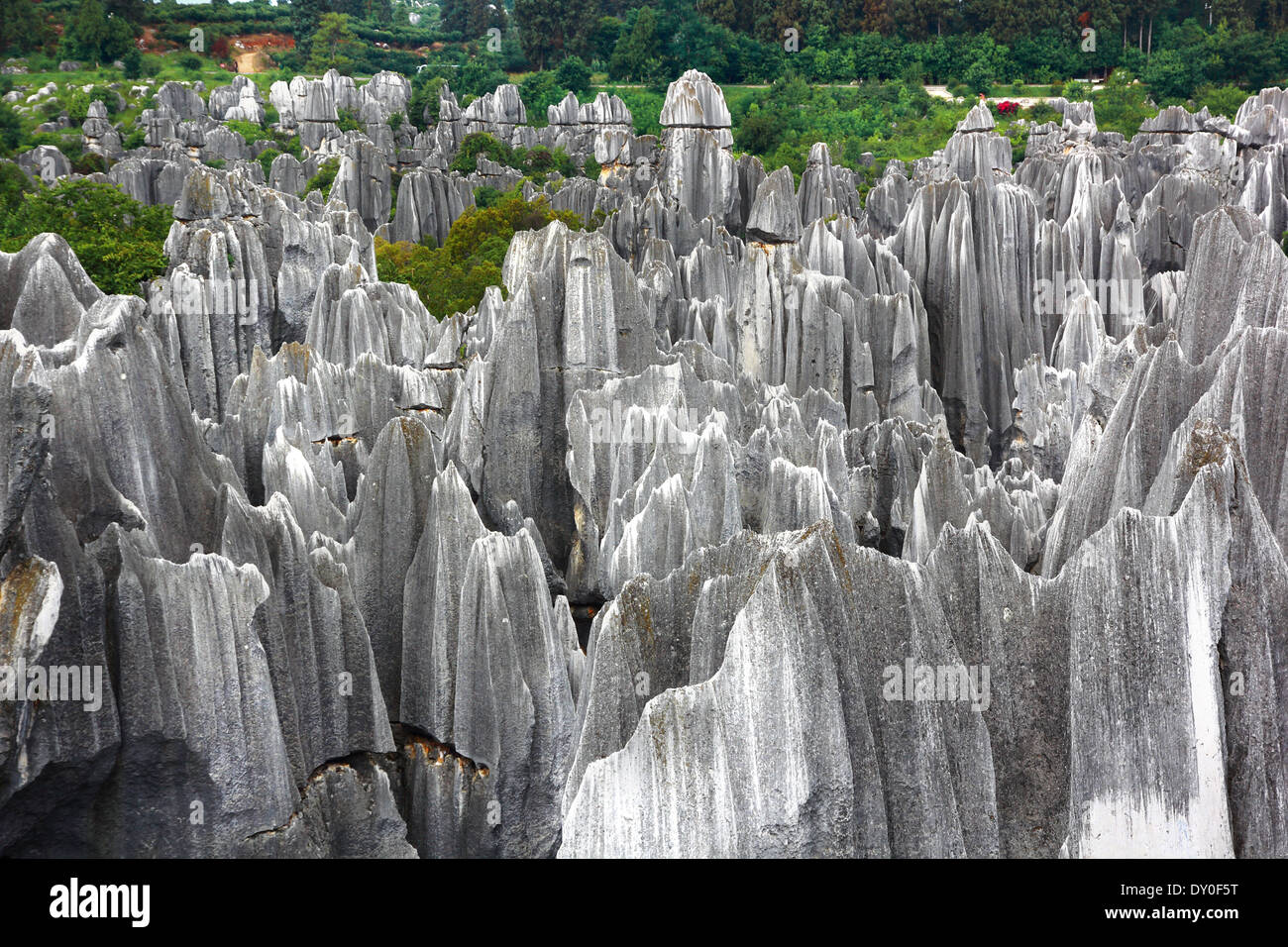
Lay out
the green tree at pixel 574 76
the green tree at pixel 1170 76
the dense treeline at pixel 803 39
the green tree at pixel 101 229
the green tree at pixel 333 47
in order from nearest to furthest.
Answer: the green tree at pixel 101 229
the green tree at pixel 1170 76
the dense treeline at pixel 803 39
the green tree at pixel 574 76
the green tree at pixel 333 47

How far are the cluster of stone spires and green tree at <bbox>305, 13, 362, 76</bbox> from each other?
69895 millimetres

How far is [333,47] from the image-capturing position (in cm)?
9488

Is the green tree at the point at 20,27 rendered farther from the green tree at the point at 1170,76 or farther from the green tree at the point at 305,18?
the green tree at the point at 1170,76

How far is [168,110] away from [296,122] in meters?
7.56

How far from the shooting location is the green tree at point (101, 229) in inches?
1192

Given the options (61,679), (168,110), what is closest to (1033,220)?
(61,679)

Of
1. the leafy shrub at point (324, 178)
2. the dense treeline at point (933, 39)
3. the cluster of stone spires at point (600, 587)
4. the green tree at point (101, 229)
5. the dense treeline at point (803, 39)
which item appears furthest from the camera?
the dense treeline at point (803, 39)

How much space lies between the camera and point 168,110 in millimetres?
74000

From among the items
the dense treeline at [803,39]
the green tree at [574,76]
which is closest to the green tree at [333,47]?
the dense treeline at [803,39]

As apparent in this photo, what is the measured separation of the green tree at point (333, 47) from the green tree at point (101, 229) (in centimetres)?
5668

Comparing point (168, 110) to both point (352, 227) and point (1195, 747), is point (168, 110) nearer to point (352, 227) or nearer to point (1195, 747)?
point (352, 227)

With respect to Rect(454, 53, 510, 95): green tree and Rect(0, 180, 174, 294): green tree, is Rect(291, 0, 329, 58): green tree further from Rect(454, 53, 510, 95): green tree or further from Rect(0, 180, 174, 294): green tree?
Rect(0, 180, 174, 294): green tree

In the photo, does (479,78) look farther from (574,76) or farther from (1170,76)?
(1170,76)

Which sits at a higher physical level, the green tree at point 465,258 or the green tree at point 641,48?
the green tree at point 641,48
